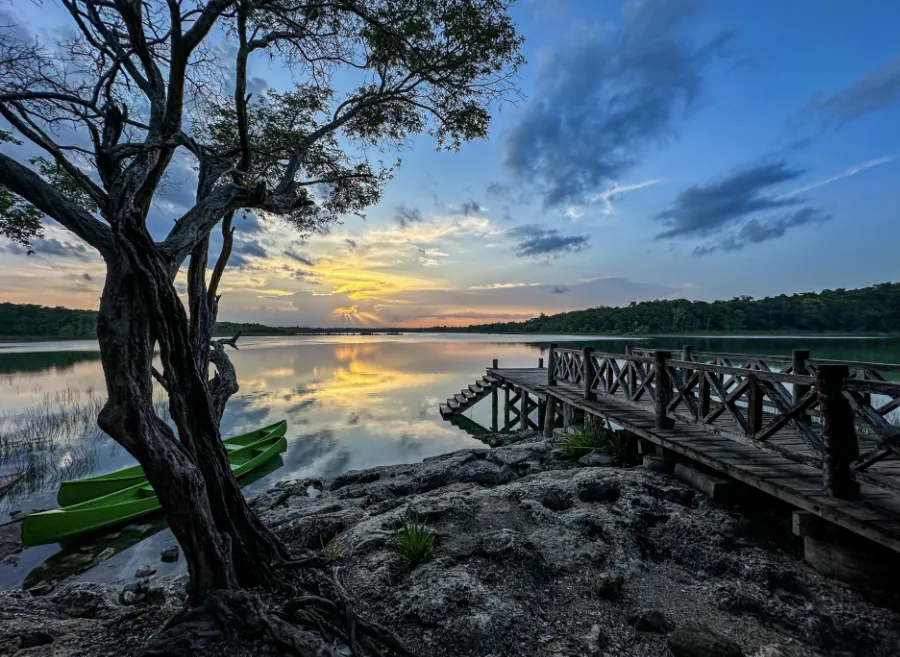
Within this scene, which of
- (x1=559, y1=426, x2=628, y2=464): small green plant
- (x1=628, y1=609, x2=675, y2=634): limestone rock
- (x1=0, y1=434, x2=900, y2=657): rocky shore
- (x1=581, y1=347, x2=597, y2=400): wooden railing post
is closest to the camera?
(x1=0, y1=434, x2=900, y2=657): rocky shore

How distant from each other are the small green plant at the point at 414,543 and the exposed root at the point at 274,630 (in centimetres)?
119

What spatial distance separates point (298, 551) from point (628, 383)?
7580 millimetres

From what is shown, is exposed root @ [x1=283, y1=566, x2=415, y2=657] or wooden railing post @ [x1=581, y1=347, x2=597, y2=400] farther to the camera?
wooden railing post @ [x1=581, y1=347, x2=597, y2=400]

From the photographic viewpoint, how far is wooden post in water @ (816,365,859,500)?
13.8 ft

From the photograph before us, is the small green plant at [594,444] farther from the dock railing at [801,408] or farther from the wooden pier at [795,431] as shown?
the dock railing at [801,408]

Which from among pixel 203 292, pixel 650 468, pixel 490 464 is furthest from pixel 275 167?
pixel 650 468

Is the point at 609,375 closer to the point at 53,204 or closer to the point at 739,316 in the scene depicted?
the point at 53,204

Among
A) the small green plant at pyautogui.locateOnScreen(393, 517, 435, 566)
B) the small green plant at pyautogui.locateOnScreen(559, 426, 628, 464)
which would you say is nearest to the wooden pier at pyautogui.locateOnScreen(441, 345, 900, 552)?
the small green plant at pyautogui.locateOnScreen(559, 426, 628, 464)

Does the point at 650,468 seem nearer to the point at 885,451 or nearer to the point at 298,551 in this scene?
the point at 885,451

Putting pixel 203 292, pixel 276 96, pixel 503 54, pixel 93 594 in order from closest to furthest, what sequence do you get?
pixel 203 292 → pixel 93 594 → pixel 503 54 → pixel 276 96

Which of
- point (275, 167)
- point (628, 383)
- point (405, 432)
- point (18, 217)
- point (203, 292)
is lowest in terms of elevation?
point (405, 432)

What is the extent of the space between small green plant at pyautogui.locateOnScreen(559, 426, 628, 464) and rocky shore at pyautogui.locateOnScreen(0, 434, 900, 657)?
69.4 inches

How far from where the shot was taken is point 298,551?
4.66 metres

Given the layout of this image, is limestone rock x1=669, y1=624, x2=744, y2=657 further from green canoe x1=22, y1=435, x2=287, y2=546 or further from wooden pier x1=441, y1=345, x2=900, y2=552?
green canoe x1=22, y1=435, x2=287, y2=546
